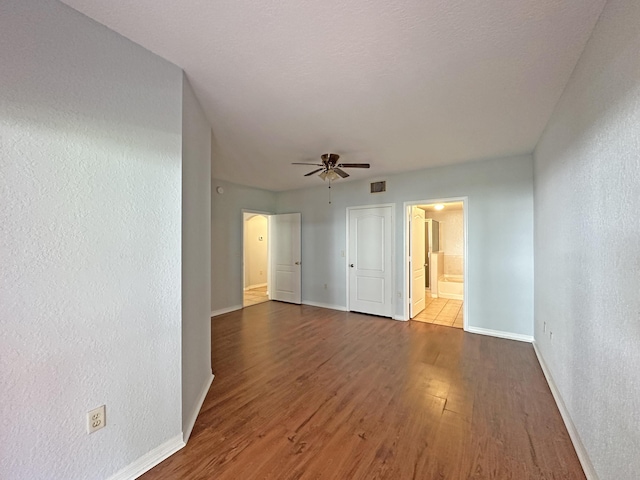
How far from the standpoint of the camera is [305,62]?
171 cm

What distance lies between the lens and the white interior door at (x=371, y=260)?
470 cm

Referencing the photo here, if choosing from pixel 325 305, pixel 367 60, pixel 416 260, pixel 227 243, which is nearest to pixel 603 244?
pixel 367 60

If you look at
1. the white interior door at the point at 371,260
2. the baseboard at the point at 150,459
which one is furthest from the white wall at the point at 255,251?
the baseboard at the point at 150,459

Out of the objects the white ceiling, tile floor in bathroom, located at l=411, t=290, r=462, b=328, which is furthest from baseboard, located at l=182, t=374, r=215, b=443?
tile floor in bathroom, located at l=411, t=290, r=462, b=328

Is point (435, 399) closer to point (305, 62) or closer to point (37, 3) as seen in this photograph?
point (305, 62)

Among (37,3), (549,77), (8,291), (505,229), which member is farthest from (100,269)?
(505,229)

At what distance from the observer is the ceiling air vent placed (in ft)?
15.4

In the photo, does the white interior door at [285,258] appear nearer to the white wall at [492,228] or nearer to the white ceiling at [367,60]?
the white wall at [492,228]

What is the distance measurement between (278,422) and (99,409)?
116 centimetres

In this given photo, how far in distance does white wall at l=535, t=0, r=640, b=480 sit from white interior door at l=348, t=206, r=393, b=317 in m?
2.64

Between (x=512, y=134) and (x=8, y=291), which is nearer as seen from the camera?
(x=8, y=291)

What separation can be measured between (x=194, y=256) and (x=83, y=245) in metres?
0.76

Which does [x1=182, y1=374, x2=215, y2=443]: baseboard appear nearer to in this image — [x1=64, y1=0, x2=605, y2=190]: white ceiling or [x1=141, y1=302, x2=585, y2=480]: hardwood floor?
[x1=141, y1=302, x2=585, y2=480]: hardwood floor

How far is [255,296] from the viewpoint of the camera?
6.77 metres
